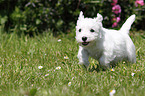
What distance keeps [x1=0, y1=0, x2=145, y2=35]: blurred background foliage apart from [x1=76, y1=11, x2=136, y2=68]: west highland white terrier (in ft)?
7.26

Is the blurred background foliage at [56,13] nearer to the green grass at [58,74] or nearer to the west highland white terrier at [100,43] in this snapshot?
the green grass at [58,74]

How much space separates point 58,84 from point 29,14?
303 cm

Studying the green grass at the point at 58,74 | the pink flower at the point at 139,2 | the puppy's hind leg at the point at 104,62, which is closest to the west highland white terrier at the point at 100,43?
the puppy's hind leg at the point at 104,62

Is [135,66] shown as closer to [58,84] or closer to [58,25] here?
[58,84]

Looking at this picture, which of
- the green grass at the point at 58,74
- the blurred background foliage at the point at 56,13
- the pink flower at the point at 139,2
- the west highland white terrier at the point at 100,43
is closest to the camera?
the green grass at the point at 58,74

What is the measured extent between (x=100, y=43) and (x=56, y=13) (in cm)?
265

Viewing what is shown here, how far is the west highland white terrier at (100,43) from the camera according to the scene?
2.65 m

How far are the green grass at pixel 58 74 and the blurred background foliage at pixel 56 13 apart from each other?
42.9 inches

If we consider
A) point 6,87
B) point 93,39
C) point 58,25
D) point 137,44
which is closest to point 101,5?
point 58,25

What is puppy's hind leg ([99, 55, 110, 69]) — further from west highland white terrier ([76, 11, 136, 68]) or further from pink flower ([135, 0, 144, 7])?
pink flower ([135, 0, 144, 7])

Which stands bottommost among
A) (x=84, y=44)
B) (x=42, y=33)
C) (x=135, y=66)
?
(x=42, y=33)

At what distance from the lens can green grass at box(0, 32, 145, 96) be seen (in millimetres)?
2299

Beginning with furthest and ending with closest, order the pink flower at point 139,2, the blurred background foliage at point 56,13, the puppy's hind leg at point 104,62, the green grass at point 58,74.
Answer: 1. the pink flower at point 139,2
2. the blurred background foliage at point 56,13
3. the puppy's hind leg at point 104,62
4. the green grass at point 58,74

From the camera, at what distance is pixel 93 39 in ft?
8.59
